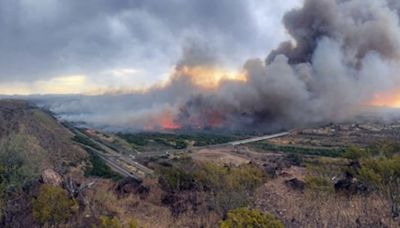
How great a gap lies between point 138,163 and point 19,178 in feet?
126

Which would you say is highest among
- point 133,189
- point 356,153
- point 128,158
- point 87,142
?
point 356,153

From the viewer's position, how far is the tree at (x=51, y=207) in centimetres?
1819

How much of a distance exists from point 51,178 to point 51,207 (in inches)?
222

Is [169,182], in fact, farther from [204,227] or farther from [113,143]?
[113,143]

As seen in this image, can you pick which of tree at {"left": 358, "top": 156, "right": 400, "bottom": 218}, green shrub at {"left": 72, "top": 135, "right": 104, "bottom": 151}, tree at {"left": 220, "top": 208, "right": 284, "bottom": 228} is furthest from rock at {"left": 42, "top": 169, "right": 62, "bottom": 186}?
green shrub at {"left": 72, "top": 135, "right": 104, "bottom": 151}

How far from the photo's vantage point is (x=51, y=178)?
23781 mm

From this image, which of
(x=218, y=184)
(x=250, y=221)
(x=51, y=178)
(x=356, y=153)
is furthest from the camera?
(x=356, y=153)

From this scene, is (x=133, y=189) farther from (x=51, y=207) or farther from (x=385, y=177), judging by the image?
(x=385, y=177)

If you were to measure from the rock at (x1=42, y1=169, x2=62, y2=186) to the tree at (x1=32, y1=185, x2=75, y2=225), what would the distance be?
3.99 meters

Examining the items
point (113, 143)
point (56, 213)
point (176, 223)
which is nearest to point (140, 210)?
point (176, 223)

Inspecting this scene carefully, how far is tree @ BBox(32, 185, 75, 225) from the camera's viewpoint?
18.2 meters

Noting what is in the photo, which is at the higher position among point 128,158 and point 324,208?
point 324,208

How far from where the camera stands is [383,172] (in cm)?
2178

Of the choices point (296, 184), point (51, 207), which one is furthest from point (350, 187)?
point (51, 207)
